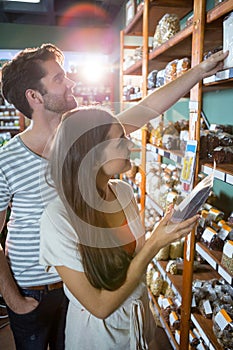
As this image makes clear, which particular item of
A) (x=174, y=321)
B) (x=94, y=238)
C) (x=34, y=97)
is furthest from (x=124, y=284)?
(x=174, y=321)

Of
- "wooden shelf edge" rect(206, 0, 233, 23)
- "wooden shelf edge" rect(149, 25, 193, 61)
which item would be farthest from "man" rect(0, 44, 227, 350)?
"wooden shelf edge" rect(149, 25, 193, 61)

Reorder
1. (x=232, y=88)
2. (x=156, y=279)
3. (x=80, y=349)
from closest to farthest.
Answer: (x=80, y=349) < (x=232, y=88) < (x=156, y=279)

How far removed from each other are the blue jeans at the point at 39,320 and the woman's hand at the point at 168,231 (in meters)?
0.60

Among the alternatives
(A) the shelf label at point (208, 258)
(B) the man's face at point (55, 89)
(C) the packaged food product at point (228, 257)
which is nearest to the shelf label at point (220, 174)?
(C) the packaged food product at point (228, 257)

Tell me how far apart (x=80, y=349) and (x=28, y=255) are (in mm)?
426

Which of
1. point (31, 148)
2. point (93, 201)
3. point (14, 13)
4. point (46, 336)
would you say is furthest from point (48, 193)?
point (14, 13)

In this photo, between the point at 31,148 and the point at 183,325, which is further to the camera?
the point at 183,325

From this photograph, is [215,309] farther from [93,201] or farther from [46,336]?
[93,201]

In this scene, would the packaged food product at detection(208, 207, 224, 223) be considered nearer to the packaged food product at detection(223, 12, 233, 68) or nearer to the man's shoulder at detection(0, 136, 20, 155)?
the packaged food product at detection(223, 12, 233, 68)

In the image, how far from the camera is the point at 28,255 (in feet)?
4.42

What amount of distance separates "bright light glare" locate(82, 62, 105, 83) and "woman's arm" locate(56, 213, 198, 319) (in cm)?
544

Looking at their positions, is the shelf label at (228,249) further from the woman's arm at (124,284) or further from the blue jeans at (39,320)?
the blue jeans at (39,320)

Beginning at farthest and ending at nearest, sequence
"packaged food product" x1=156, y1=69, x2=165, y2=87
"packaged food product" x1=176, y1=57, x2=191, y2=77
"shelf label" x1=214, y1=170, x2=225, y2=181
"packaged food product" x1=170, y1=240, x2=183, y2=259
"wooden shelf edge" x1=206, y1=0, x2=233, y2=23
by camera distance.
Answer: "packaged food product" x1=170, y1=240, x2=183, y2=259, "packaged food product" x1=156, y1=69, x2=165, y2=87, "packaged food product" x1=176, y1=57, x2=191, y2=77, "shelf label" x1=214, y1=170, x2=225, y2=181, "wooden shelf edge" x1=206, y1=0, x2=233, y2=23

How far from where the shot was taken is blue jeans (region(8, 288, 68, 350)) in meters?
1.37
